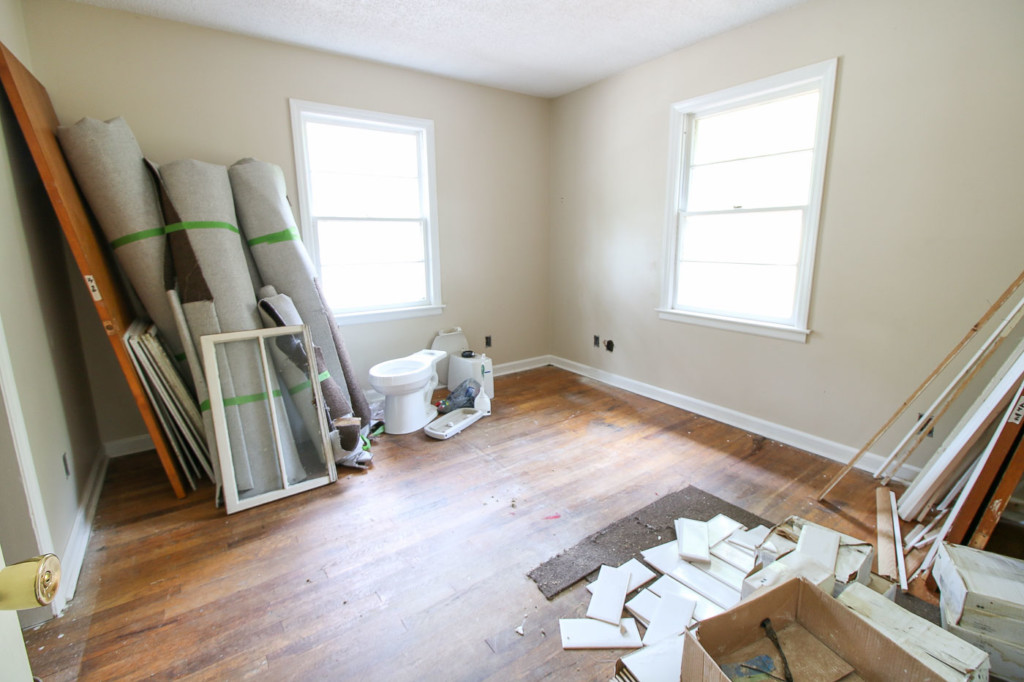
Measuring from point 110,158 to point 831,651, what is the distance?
11.8 feet

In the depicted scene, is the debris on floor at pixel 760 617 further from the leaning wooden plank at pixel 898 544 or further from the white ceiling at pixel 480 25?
the white ceiling at pixel 480 25

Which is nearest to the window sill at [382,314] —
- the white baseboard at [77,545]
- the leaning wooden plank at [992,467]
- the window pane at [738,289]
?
the white baseboard at [77,545]

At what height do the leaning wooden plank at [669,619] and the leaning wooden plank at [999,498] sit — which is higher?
the leaning wooden plank at [999,498]

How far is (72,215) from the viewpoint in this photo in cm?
214

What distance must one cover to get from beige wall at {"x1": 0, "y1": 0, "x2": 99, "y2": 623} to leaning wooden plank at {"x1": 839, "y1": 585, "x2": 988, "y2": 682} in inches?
106

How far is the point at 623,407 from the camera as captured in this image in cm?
367

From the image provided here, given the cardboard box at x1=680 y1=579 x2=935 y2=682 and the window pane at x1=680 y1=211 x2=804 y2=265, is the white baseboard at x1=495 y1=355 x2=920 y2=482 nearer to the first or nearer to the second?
the window pane at x1=680 y1=211 x2=804 y2=265

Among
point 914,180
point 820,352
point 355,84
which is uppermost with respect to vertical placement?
point 355,84

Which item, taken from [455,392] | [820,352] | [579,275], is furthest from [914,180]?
[455,392]

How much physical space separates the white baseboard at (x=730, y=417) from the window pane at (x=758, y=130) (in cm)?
177

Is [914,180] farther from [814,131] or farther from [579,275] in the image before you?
[579,275]

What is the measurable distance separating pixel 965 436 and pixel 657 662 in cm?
168

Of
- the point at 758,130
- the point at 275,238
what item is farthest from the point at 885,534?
the point at 275,238

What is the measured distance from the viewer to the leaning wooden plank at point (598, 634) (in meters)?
1.55
